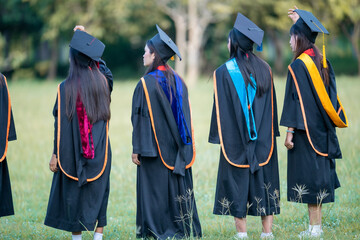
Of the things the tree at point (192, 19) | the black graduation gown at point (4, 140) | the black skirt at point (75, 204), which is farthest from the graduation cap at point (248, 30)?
the tree at point (192, 19)

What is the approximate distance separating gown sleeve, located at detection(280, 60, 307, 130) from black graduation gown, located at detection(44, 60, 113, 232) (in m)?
2.06

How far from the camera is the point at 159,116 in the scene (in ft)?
19.1

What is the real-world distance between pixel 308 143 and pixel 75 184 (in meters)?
2.58

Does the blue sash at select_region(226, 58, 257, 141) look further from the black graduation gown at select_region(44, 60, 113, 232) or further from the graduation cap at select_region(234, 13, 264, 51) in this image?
the black graduation gown at select_region(44, 60, 113, 232)

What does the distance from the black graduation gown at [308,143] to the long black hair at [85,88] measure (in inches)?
79.8

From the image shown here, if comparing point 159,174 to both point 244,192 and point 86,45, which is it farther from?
point 86,45

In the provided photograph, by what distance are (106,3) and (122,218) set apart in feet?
91.2

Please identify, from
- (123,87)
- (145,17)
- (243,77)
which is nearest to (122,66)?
(145,17)

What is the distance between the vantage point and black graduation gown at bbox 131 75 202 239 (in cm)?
577

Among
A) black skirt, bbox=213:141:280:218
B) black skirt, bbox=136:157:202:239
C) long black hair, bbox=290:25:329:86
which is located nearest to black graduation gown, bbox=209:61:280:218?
black skirt, bbox=213:141:280:218

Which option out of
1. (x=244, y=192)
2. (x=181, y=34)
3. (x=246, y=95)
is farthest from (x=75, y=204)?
(x=181, y=34)

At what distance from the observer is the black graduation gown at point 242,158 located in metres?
5.70

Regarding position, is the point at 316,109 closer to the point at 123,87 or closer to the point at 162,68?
the point at 162,68

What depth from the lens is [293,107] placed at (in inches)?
235
